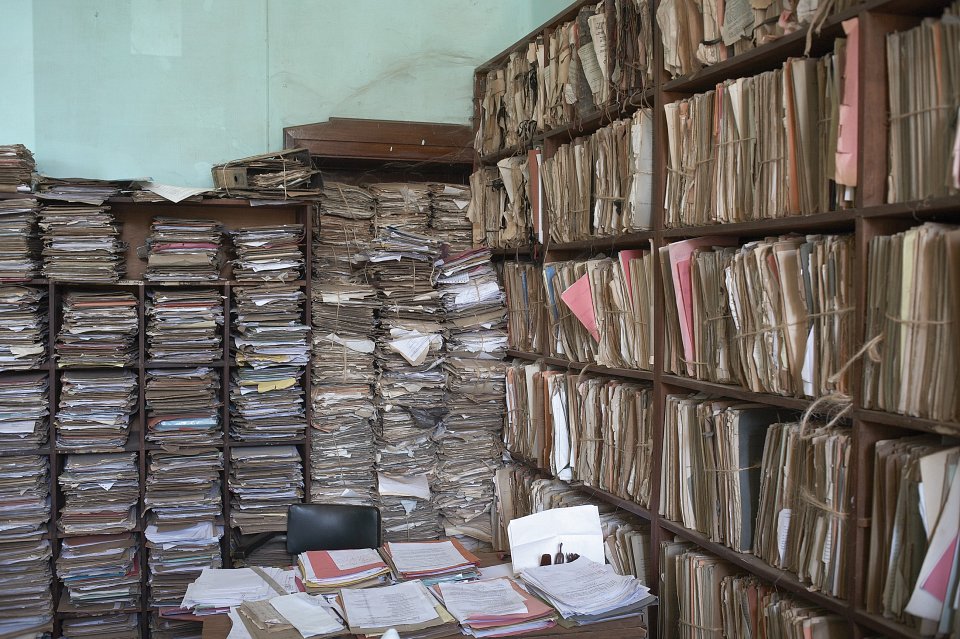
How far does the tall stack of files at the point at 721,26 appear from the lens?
198cm

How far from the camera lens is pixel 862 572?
6.11 ft

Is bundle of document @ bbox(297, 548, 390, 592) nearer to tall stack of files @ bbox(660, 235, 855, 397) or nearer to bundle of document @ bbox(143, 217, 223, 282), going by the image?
tall stack of files @ bbox(660, 235, 855, 397)

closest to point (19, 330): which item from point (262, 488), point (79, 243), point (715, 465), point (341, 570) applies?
point (79, 243)

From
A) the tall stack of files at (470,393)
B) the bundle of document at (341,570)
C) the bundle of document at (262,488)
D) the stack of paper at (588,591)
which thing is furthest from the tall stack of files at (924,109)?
the bundle of document at (262,488)

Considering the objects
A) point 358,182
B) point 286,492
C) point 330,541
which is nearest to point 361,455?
point 286,492

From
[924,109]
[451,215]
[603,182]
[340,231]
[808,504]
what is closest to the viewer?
[924,109]

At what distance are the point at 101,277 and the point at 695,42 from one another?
257cm

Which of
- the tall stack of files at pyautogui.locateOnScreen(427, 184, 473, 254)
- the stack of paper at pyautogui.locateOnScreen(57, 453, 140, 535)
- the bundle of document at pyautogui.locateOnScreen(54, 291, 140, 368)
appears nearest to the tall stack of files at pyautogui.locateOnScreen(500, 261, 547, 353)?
the tall stack of files at pyautogui.locateOnScreen(427, 184, 473, 254)

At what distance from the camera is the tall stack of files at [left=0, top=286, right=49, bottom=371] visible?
3.48m

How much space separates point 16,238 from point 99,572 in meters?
1.42

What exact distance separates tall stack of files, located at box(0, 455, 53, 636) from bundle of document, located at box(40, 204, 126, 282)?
789 millimetres

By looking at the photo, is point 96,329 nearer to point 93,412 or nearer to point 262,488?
point 93,412

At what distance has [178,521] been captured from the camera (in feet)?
12.0

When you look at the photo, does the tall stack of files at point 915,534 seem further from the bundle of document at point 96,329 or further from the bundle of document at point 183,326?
the bundle of document at point 96,329
